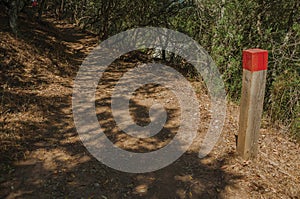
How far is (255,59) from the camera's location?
296 centimetres

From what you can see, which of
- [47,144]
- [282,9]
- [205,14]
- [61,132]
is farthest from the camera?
[205,14]

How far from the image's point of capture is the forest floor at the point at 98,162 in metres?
2.98

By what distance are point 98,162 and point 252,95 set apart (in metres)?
2.02

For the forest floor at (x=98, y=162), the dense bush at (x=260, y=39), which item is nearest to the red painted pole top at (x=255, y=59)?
the forest floor at (x=98, y=162)

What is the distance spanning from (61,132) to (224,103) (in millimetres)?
2995

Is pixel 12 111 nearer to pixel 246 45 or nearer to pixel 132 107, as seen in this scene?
pixel 132 107

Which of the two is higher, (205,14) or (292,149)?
(205,14)

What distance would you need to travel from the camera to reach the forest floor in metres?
2.98

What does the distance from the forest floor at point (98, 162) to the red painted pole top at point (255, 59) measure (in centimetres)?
126

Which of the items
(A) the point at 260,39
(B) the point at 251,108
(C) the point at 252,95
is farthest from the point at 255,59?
(A) the point at 260,39

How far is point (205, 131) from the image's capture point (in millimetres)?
4246

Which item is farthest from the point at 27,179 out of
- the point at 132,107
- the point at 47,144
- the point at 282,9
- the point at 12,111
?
the point at 282,9

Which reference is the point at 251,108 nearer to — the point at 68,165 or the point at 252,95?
the point at 252,95

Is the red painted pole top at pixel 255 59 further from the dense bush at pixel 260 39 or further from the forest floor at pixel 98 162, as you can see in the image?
the dense bush at pixel 260 39
